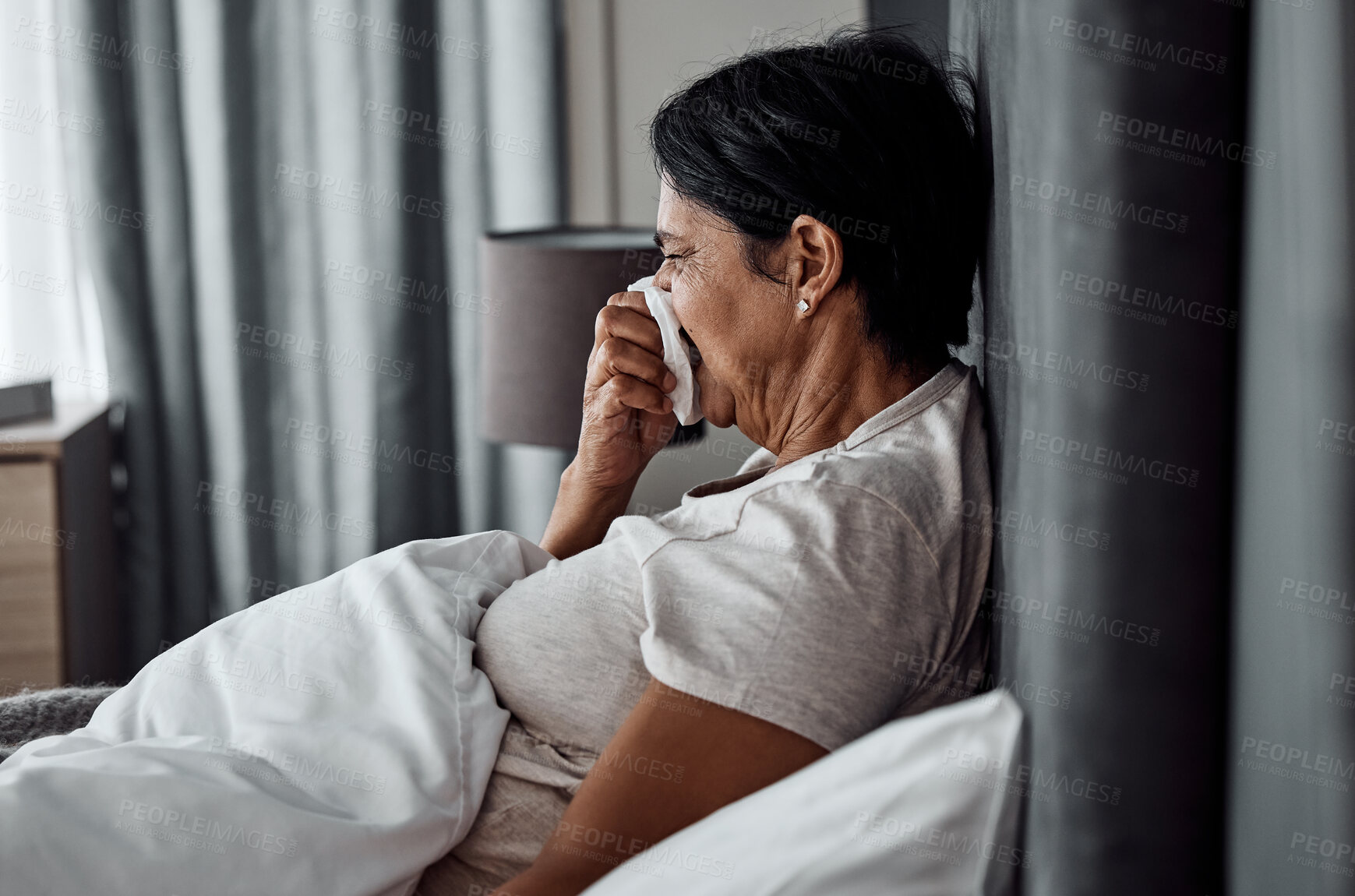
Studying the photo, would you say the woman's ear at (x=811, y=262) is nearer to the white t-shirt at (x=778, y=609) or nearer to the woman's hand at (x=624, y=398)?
the white t-shirt at (x=778, y=609)

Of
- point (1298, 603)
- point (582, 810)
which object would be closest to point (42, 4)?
point (582, 810)

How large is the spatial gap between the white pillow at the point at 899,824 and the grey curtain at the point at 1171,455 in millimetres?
30

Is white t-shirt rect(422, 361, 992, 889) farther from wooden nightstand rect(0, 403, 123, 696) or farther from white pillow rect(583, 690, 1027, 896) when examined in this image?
wooden nightstand rect(0, 403, 123, 696)

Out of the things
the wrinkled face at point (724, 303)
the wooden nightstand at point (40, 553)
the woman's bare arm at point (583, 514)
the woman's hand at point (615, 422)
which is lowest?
Answer: the wooden nightstand at point (40, 553)

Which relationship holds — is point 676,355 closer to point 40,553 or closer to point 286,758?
point 286,758

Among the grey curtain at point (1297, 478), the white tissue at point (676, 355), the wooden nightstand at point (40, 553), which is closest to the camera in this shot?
the grey curtain at point (1297, 478)

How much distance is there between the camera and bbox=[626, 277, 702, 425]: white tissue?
1.05 meters

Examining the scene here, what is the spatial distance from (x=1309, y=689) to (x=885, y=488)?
349 millimetres

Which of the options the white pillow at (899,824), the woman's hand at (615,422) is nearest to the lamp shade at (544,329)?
the woman's hand at (615,422)

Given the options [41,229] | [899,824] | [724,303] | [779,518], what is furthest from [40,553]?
[899,824]

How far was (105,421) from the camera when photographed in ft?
7.09

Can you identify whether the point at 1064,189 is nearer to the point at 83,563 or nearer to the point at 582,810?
the point at 582,810

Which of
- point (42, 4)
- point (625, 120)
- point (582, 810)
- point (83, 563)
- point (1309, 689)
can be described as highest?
point (42, 4)

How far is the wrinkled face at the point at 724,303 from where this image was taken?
0.94 m
